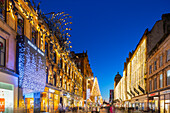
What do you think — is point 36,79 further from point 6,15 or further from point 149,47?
point 149,47

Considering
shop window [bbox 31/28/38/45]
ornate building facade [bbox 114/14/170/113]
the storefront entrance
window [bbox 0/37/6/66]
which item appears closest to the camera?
window [bbox 0/37/6/66]

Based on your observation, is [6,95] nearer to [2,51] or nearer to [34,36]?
[2,51]

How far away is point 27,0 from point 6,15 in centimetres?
543

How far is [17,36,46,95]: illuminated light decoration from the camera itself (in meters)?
17.9

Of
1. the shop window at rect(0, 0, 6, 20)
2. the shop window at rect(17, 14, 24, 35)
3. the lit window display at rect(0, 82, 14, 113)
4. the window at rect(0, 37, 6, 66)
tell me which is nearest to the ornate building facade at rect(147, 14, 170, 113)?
the shop window at rect(17, 14, 24, 35)

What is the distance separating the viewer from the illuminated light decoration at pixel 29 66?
17.9 m

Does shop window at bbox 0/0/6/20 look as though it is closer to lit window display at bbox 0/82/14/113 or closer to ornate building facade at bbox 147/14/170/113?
lit window display at bbox 0/82/14/113

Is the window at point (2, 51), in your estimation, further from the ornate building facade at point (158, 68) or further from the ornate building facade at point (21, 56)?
the ornate building facade at point (158, 68)

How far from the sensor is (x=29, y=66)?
62.2ft

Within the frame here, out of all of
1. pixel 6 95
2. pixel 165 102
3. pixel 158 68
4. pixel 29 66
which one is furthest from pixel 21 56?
pixel 158 68

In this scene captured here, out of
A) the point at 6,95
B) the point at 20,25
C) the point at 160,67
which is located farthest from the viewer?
the point at 160,67

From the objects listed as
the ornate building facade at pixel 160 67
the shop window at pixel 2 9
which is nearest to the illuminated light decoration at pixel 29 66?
the shop window at pixel 2 9

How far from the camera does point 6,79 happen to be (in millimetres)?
15711

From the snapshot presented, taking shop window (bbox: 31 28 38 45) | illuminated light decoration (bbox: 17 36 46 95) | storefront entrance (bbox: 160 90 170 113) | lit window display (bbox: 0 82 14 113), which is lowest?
storefront entrance (bbox: 160 90 170 113)
